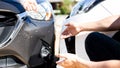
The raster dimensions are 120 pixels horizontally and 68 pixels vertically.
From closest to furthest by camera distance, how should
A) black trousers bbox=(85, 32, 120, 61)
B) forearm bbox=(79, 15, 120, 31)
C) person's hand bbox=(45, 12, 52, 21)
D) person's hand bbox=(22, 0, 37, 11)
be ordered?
black trousers bbox=(85, 32, 120, 61), forearm bbox=(79, 15, 120, 31), person's hand bbox=(22, 0, 37, 11), person's hand bbox=(45, 12, 52, 21)

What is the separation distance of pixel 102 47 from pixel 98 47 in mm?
44

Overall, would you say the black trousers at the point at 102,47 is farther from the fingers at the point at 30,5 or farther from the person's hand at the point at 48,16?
the person's hand at the point at 48,16

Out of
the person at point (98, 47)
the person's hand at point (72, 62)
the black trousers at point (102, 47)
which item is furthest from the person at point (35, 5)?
the person's hand at point (72, 62)

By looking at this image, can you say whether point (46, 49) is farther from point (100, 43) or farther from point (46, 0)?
point (100, 43)

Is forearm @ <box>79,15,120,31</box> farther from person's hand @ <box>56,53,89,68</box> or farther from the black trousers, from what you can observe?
person's hand @ <box>56,53,89,68</box>

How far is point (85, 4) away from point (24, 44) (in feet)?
2.20

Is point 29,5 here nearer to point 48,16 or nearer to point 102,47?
point 48,16

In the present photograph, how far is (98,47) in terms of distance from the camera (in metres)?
2.44

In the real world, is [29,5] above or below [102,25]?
above

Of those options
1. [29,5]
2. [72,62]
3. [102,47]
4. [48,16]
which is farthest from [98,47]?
[48,16]

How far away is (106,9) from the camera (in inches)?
119

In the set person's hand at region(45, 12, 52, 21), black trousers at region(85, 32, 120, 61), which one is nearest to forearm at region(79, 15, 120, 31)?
black trousers at region(85, 32, 120, 61)

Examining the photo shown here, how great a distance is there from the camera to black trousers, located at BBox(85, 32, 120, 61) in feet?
7.46

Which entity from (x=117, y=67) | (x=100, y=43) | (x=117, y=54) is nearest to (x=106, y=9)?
(x=100, y=43)
